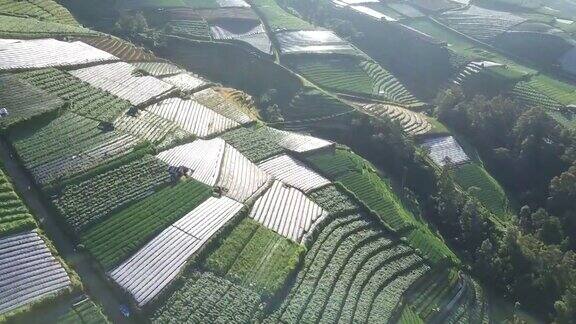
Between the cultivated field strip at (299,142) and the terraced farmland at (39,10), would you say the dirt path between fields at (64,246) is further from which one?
the terraced farmland at (39,10)

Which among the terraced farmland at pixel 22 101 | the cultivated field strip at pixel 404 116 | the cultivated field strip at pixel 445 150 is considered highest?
the terraced farmland at pixel 22 101

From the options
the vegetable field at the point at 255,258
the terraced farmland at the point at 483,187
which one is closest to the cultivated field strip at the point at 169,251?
the vegetable field at the point at 255,258

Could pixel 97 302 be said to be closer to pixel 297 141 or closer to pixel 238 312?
pixel 238 312

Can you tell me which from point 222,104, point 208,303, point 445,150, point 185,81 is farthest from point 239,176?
point 445,150

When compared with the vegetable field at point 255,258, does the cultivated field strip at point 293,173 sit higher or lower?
lower

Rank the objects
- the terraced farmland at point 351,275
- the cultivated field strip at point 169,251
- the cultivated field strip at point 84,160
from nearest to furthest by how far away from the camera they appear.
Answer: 1. the cultivated field strip at point 169,251
2. the terraced farmland at point 351,275
3. the cultivated field strip at point 84,160
